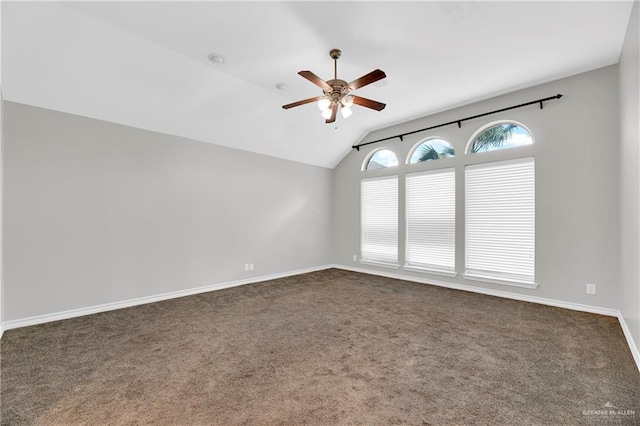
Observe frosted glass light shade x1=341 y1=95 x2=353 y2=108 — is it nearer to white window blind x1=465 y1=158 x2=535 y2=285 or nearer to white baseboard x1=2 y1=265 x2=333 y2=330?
white window blind x1=465 y1=158 x2=535 y2=285

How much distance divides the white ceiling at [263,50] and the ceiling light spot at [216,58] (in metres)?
0.07

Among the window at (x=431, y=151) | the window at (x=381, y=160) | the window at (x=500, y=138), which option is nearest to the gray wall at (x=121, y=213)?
the window at (x=381, y=160)

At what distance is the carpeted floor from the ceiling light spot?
123 inches

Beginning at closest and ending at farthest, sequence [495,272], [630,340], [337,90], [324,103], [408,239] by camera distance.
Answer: [630,340] < [337,90] < [324,103] < [495,272] < [408,239]

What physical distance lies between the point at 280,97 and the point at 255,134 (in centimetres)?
99

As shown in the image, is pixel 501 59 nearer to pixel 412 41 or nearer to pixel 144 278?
pixel 412 41

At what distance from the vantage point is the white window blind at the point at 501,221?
12.9ft

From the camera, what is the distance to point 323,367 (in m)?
2.23

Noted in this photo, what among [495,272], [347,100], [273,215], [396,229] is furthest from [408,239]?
[347,100]

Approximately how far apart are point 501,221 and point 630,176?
5.49ft

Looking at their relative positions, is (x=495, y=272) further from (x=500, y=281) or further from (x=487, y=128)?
(x=487, y=128)

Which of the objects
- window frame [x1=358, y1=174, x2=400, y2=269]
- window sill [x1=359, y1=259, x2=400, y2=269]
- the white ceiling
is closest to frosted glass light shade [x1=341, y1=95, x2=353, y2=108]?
the white ceiling

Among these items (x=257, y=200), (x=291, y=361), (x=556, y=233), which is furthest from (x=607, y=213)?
(x=257, y=200)

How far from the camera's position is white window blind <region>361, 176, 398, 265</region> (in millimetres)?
5621
